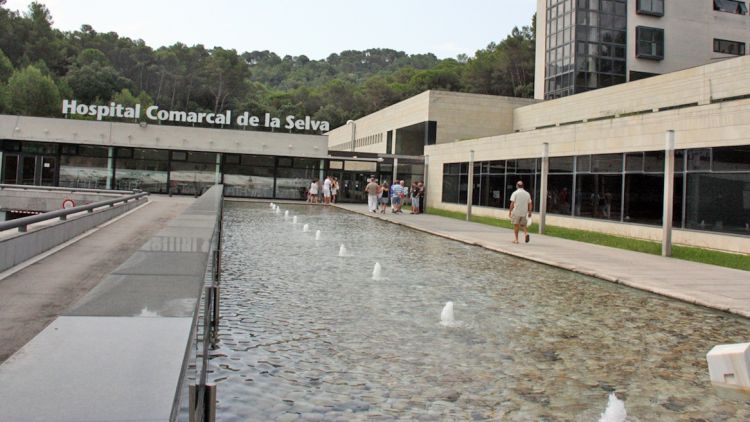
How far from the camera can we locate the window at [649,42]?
51.6m

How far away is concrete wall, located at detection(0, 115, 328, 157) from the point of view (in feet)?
146

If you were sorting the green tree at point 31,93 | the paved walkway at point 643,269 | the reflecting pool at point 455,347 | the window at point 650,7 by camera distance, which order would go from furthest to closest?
the green tree at point 31,93 → the window at point 650,7 → the paved walkway at point 643,269 → the reflecting pool at point 455,347

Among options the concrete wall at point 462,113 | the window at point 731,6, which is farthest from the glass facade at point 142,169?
the window at point 731,6

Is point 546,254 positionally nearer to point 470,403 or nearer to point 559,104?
point 470,403

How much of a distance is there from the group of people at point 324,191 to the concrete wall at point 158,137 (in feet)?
7.65

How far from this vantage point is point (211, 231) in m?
9.73

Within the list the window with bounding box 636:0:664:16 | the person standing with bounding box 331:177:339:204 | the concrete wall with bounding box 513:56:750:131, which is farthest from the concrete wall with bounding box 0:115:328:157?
the window with bounding box 636:0:664:16

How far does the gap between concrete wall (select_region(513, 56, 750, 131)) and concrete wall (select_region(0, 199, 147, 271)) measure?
30.4 m

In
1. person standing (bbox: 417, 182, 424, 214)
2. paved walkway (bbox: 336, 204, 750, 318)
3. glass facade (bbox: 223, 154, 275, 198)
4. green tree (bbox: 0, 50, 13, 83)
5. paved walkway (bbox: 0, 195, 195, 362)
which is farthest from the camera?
green tree (bbox: 0, 50, 13, 83)

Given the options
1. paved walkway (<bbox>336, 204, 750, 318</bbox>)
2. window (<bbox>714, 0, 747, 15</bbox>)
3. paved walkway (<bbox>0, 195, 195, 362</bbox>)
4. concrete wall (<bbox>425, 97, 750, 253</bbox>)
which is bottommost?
paved walkway (<bbox>0, 195, 195, 362</bbox>)

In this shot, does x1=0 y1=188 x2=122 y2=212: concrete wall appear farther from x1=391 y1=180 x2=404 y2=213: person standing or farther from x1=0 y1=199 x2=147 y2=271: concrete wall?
x1=0 y1=199 x2=147 y2=271: concrete wall

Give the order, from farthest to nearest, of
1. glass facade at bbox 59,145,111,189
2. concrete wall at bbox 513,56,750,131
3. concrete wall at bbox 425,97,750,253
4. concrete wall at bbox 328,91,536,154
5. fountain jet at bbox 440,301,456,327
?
concrete wall at bbox 328,91,536,154 → glass facade at bbox 59,145,111,189 → concrete wall at bbox 513,56,750,131 → concrete wall at bbox 425,97,750,253 → fountain jet at bbox 440,301,456,327

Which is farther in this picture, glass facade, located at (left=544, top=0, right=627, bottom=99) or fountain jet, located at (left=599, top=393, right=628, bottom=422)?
glass facade, located at (left=544, top=0, right=627, bottom=99)

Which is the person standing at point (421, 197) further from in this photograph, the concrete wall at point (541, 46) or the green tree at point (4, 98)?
the green tree at point (4, 98)
